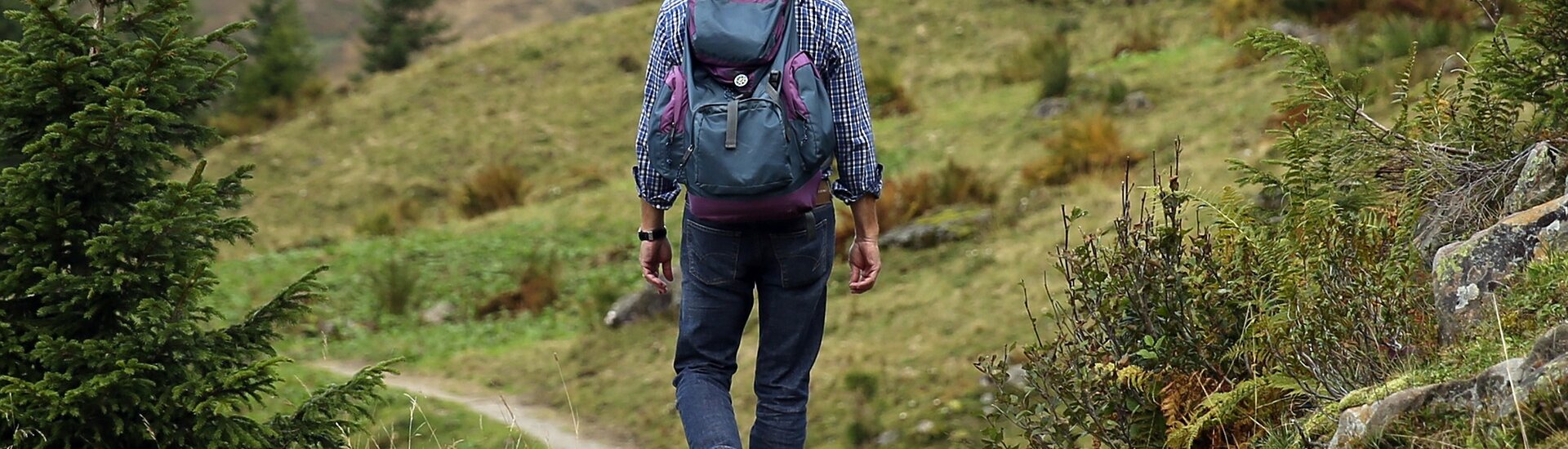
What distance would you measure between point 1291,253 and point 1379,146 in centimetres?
78

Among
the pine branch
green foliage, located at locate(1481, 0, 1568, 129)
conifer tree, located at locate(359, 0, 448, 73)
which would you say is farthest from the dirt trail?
conifer tree, located at locate(359, 0, 448, 73)

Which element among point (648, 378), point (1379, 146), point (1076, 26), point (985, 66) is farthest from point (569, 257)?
point (1379, 146)

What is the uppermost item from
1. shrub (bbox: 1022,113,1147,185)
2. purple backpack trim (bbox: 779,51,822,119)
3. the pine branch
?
purple backpack trim (bbox: 779,51,822,119)

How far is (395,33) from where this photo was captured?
3497 cm

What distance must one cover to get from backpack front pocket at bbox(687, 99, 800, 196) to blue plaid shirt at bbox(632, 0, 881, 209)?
0.22m

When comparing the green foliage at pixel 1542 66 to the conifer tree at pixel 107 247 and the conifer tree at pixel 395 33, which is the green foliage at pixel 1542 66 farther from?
the conifer tree at pixel 395 33

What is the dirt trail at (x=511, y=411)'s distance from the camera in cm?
792

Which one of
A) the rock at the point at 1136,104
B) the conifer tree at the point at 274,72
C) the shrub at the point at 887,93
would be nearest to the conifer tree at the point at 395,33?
the conifer tree at the point at 274,72

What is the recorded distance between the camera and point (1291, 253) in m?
3.43

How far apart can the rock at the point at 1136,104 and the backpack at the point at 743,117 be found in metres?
10.3

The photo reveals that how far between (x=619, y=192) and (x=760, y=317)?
13.2m

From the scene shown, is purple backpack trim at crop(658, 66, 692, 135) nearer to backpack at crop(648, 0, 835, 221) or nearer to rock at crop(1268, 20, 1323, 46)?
backpack at crop(648, 0, 835, 221)

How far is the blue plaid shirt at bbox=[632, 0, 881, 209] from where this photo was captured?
3.36 m

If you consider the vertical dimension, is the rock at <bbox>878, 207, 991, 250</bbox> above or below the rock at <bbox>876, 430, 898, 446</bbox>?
below
